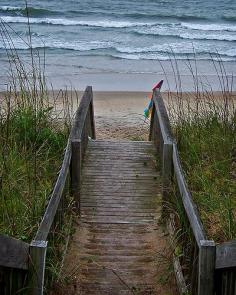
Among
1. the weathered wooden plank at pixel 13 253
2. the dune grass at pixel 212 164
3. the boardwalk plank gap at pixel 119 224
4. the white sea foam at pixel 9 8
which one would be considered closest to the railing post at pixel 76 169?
the boardwalk plank gap at pixel 119 224

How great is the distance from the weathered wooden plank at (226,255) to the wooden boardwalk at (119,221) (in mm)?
1002

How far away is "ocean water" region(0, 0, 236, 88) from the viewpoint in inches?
792

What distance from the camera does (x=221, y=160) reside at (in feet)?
22.7

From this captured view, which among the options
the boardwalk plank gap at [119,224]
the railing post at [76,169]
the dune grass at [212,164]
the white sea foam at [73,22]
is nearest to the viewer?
the boardwalk plank gap at [119,224]

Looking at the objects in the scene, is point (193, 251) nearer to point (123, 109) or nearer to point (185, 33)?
point (123, 109)

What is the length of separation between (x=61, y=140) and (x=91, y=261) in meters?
2.24

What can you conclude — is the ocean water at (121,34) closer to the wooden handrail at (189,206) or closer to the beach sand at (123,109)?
the beach sand at (123,109)

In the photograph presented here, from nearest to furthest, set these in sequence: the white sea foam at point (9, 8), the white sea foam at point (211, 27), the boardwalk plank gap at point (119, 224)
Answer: the boardwalk plank gap at point (119, 224) → the white sea foam at point (211, 27) → the white sea foam at point (9, 8)

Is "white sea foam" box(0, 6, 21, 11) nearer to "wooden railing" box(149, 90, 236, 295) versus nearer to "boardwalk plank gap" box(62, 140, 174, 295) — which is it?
"boardwalk plank gap" box(62, 140, 174, 295)

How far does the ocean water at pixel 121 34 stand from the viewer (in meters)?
20.1

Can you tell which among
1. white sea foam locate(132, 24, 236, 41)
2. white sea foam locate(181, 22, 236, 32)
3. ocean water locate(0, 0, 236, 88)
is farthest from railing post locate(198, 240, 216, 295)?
white sea foam locate(181, 22, 236, 32)

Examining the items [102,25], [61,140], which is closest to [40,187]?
[61,140]

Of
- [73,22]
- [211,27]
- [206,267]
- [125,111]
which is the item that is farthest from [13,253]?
[211,27]

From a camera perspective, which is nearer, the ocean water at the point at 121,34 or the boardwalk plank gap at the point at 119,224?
the boardwalk plank gap at the point at 119,224
